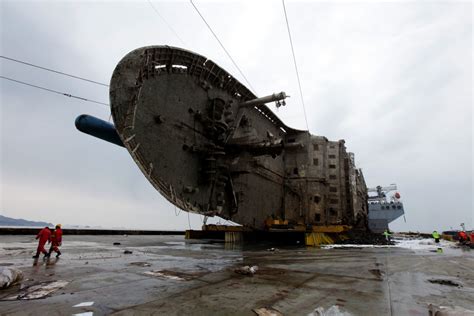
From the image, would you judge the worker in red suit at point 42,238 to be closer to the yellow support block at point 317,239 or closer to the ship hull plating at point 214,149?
the ship hull plating at point 214,149

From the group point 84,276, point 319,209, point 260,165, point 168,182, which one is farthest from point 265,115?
point 84,276

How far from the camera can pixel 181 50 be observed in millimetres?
12844

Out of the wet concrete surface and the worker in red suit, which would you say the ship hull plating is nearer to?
the worker in red suit

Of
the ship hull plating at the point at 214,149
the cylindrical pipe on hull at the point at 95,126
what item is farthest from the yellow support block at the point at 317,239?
the cylindrical pipe on hull at the point at 95,126

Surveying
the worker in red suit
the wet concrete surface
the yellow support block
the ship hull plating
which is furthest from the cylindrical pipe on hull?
the yellow support block

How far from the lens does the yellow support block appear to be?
65.4 feet

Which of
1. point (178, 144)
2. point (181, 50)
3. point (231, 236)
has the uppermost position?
point (181, 50)

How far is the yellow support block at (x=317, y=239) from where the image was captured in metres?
Answer: 19.9

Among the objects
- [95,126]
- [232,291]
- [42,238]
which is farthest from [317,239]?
[42,238]

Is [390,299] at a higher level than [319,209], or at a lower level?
lower

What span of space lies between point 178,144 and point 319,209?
1573 centimetres

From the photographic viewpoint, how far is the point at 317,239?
801 inches

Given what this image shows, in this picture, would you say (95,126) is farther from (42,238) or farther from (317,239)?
(317,239)

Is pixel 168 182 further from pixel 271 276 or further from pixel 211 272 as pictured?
pixel 271 276
